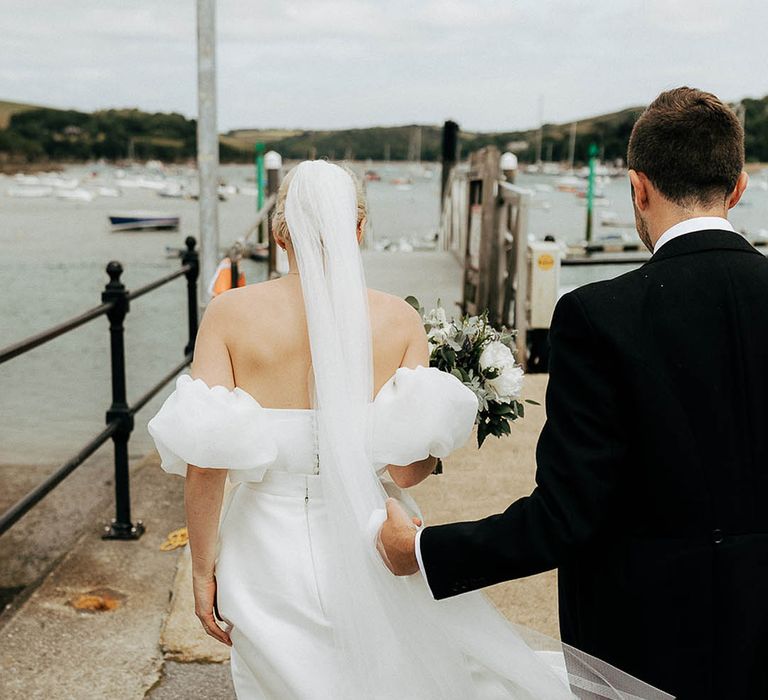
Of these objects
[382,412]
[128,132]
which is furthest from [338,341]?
[128,132]

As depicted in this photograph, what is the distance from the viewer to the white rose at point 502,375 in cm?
300

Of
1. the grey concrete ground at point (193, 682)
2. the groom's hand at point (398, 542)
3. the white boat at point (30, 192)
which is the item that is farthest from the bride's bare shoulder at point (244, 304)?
the white boat at point (30, 192)

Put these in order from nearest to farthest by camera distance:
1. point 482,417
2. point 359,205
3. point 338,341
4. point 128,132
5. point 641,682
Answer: point 641,682 → point 338,341 → point 359,205 → point 482,417 → point 128,132

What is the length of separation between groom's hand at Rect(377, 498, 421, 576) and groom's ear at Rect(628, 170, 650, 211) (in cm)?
84

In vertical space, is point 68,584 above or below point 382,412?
below

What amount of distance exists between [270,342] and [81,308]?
86.7 feet

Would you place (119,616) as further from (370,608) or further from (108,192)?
(108,192)

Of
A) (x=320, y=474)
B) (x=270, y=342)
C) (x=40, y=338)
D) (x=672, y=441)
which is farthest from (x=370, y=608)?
(x=40, y=338)

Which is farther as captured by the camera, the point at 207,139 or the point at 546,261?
the point at 546,261

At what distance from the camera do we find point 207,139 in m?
7.10

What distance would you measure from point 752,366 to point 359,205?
1.14m

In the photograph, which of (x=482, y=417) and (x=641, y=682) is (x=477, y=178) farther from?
(x=641, y=682)

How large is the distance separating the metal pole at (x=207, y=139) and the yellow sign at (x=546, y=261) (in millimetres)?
4960

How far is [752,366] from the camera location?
1.83 metres
